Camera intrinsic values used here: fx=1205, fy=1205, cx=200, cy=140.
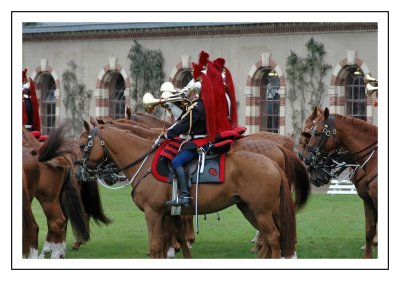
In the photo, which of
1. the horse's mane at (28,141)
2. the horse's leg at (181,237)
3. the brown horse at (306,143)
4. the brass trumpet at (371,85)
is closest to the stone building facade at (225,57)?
the brass trumpet at (371,85)

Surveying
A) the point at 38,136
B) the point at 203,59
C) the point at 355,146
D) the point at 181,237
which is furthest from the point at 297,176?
the point at 38,136

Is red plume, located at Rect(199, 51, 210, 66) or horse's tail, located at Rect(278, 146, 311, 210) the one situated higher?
red plume, located at Rect(199, 51, 210, 66)

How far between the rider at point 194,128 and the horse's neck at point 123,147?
40 cm

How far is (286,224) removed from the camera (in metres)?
14.7

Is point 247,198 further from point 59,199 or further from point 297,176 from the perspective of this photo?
point 59,199

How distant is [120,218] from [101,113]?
48.7ft

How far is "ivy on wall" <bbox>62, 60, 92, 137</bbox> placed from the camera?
38875 mm

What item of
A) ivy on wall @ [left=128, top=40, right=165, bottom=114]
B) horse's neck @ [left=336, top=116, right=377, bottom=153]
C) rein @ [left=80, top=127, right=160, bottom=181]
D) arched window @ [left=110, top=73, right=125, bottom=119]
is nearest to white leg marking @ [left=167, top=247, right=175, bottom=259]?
rein @ [left=80, top=127, right=160, bottom=181]

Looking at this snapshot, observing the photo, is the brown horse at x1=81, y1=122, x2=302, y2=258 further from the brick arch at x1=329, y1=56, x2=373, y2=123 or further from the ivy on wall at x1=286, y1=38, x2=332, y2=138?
the ivy on wall at x1=286, y1=38, x2=332, y2=138

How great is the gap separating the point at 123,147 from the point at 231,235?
554 cm

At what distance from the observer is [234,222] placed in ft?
75.0

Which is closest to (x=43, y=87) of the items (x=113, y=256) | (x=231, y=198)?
(x=113, y=256)

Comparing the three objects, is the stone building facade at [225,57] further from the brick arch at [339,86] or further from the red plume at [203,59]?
the red plume at [203,59]

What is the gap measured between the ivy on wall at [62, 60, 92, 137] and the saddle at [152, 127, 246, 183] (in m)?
23.9
